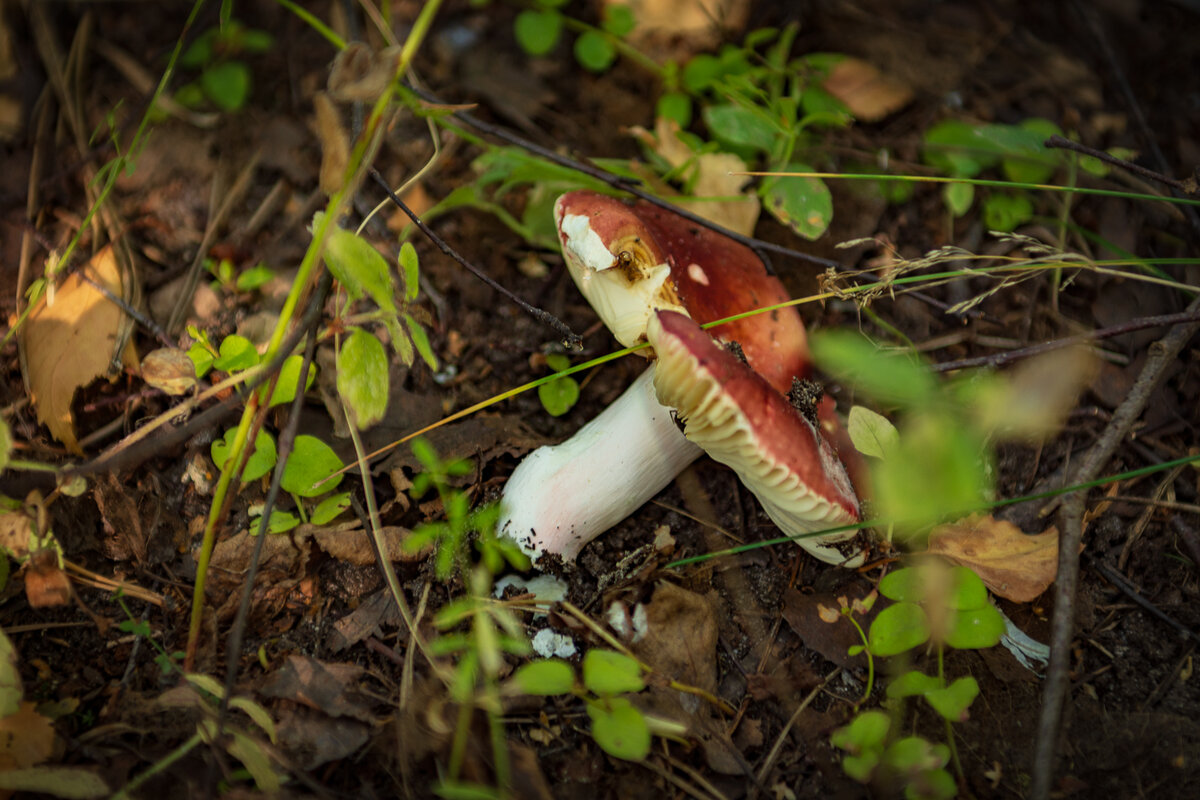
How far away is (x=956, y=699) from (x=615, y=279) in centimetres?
133

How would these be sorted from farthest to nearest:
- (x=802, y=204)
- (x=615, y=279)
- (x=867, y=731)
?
(x=802, y=204)
(x=615, y=279)
(x=867, y=731)

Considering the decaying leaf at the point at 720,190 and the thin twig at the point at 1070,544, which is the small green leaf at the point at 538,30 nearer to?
the decaying leaf at the point at 720,190

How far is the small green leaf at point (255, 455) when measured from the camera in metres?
2.01

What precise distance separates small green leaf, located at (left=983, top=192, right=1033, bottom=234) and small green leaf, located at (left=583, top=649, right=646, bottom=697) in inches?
82.8

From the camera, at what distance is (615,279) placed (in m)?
1.86

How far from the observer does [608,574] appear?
216 centimetres

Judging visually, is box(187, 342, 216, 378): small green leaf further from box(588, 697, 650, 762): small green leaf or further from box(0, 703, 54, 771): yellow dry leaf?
box(588, 697, 650, 762): small green leaf

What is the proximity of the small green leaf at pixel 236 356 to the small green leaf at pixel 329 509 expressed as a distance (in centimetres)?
43

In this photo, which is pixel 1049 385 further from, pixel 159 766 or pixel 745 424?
pixel 159 766

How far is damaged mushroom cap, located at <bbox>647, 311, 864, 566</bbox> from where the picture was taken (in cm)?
156

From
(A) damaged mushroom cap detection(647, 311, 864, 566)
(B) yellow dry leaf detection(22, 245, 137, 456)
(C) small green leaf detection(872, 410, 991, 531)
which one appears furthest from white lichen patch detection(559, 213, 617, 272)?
(B) yellow dry leaf detection(22, 245, 137, 456)

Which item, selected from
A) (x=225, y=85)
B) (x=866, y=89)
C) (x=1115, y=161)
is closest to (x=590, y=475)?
(x=1115, y=161)

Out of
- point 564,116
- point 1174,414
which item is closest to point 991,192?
point 1174,414

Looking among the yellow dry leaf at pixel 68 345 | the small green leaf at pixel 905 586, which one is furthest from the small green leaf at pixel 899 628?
the yellow dry leaf at pixel 68 345
